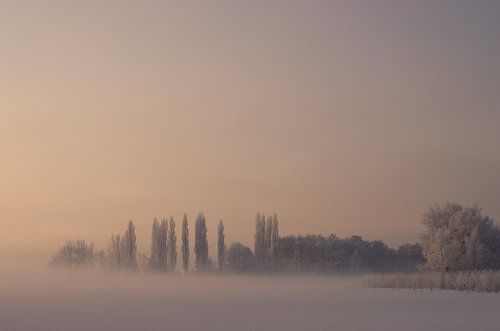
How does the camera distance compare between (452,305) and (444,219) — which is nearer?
(452,305)

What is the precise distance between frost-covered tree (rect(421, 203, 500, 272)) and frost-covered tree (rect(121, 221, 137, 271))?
132 feet

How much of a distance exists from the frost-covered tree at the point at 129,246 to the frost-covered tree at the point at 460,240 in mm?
40087

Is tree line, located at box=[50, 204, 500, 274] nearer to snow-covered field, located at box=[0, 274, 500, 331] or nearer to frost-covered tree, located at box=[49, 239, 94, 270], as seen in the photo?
frost-covered tree, located at box=[49, 239, 94, 270]

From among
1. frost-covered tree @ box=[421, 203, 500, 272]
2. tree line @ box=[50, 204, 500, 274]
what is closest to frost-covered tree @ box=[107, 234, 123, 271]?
tree line @ box=[50, 204, 500, 274]

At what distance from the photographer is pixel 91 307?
23.6 metres

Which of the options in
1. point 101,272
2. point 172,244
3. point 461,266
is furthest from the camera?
point 101,272

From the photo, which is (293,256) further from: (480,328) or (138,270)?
(480,328)

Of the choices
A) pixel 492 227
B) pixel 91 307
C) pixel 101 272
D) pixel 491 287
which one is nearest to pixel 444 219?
pixel 492 227

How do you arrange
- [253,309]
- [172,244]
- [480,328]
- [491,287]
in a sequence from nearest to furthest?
1. [480,328]
2. [253,309]
3. [491,287]
4. [172,244]

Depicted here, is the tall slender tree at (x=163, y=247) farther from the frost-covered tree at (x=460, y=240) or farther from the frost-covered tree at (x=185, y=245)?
the frost-covered tree at (x=460, y=240)

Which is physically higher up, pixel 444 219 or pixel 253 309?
pixel 444 219

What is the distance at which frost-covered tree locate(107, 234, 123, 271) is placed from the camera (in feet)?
244

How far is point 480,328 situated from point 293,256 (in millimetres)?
58629

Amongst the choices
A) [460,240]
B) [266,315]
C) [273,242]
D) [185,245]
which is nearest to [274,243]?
[273,242]
